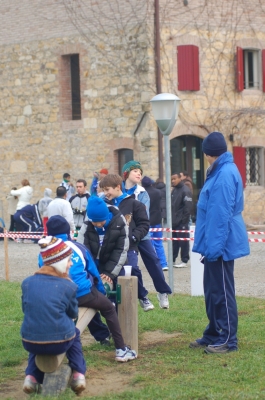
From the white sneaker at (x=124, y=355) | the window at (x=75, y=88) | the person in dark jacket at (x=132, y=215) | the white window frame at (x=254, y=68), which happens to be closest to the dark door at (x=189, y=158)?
the white window frame at (x=254, y=68)

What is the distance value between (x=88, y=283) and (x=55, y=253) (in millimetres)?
995

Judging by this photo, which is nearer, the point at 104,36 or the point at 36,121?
the point at 104,36

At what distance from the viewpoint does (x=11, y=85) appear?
26.6 meters

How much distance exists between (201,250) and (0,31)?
20658 millimetres

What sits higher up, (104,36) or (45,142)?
(104,36)

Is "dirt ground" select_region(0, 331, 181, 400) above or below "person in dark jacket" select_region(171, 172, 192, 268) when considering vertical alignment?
below

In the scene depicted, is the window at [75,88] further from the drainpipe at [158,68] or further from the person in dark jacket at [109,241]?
the person in dark jacket at [109,241]

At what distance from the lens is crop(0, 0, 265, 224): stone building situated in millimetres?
23656

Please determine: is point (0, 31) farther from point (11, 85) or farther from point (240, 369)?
point (240, 369)

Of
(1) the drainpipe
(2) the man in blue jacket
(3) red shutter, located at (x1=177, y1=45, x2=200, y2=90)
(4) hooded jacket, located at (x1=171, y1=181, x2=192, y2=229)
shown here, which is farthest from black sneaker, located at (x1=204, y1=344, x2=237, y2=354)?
(3) red shutter, located at (x1=177, y1=45, x2=200, y2=90)

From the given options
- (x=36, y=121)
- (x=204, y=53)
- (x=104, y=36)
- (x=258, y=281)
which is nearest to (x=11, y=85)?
(x=36, y=121)

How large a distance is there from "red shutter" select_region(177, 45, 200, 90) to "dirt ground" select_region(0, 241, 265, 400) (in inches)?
235

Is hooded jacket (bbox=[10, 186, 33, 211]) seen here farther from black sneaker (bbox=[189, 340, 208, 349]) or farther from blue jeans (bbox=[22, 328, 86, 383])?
blue jeans (bbox=[22, 328, 86, 383])

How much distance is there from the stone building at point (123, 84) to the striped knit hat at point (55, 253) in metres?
17.5
